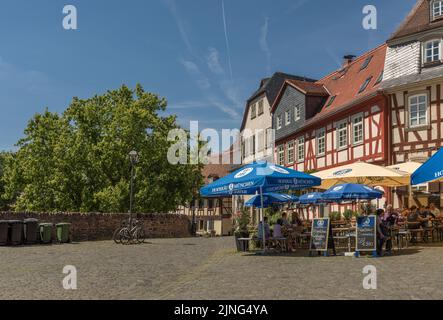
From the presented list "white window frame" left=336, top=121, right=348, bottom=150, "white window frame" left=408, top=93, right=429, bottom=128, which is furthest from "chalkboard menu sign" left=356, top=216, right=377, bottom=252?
"white window frame" left=336, top=121, right=348, bottom=150

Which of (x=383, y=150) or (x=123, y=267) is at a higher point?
(x=383, y=150)

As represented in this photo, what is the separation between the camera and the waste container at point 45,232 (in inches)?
926

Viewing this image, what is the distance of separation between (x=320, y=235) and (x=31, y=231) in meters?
13.2

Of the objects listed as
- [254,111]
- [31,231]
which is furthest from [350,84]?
[31,231]

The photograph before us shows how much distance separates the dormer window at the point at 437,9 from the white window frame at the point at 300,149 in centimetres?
A: 1156

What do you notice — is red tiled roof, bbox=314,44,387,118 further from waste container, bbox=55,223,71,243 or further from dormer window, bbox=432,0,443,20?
waste container, bbox=55,223,71,243

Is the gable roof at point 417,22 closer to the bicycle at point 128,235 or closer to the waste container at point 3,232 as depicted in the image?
the bicycle at point 128,235

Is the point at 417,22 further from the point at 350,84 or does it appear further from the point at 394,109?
the point at 350,84

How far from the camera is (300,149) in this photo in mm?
35094

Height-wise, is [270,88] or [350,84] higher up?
[270,88]
